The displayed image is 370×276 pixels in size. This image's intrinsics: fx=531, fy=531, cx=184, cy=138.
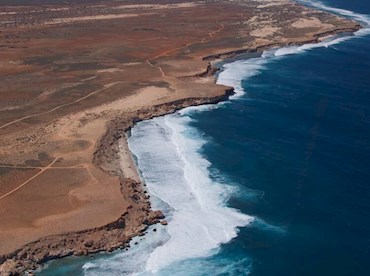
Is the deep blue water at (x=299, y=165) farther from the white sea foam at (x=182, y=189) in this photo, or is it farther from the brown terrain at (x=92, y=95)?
the brown terrain at (x=92, y=95)

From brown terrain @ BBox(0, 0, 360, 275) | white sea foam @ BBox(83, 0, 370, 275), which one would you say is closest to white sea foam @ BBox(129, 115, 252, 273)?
white sea foam @ BBox(83, 0, 370, 275)

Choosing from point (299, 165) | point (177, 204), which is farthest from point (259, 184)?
point (177, 204)

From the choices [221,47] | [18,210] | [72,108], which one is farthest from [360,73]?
[18,210]

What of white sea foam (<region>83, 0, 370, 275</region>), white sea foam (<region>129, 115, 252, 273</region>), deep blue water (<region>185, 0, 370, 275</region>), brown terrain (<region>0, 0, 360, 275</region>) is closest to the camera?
white sea foam (<region>83, 0, 370, 275</region>)

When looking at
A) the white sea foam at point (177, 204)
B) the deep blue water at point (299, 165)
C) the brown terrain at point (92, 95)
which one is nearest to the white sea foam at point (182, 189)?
the white sea foam at point (177, 204)

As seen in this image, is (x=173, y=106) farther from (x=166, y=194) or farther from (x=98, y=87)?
(x=166, y=194)

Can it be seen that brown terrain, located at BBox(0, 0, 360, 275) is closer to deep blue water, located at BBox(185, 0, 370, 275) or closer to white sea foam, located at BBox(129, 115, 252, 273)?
white sea foam, located at BBox(129, 115, 252, 273)
